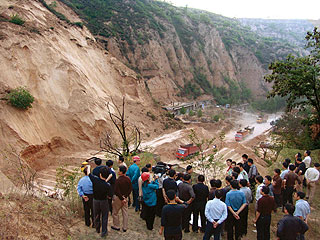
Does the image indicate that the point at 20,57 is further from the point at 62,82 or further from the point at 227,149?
the point at 227,149

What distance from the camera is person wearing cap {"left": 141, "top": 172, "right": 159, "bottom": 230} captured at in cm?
567

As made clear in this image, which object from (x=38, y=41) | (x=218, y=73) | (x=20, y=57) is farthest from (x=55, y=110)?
(x=218, y=73)

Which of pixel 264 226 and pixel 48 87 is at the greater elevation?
pixel 48 87

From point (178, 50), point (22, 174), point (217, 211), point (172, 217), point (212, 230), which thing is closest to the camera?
point (172, 217)

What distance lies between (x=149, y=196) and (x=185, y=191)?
85 centimetres

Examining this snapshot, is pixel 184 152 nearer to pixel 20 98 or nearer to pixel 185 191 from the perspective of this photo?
pixel 20 98

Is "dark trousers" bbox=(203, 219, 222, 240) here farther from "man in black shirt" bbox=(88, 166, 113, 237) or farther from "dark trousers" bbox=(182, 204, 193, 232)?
"man in black shirt" bbox=(88, 166, 113, 237)

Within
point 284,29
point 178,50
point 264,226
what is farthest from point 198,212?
point 284,29

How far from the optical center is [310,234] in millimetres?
6570

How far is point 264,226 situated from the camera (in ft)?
17.8

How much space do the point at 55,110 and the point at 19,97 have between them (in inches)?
108

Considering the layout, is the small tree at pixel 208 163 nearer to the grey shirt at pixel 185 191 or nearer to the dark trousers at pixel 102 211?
the grey shirt at pixel 185 191

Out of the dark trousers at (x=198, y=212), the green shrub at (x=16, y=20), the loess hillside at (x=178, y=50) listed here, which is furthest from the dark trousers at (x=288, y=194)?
the loess hillside at (x=178, y=50)

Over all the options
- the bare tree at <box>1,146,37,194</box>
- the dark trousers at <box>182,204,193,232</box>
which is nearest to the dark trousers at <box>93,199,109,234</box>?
A: the dark trousers at <box>182,204,193,232</box>
